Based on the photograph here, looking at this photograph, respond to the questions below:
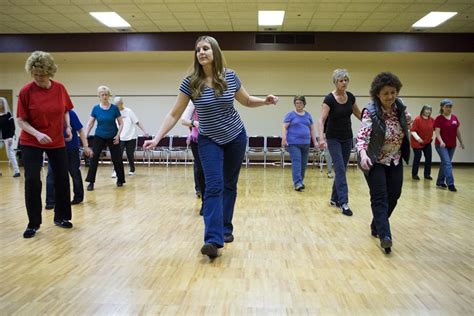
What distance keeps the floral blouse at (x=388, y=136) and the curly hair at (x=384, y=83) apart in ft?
0.55

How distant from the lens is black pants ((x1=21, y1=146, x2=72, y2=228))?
358 cm

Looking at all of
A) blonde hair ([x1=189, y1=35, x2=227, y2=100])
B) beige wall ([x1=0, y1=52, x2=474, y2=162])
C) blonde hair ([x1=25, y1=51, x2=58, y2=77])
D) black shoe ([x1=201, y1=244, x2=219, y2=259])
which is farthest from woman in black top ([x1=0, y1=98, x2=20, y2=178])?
black shoe ([x1=201, y1=244, x2=219, y2=259])

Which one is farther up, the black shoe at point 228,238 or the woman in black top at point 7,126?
the woman in black top at point 7,126

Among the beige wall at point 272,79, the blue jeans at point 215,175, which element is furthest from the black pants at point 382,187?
the beige wall at point 272,79

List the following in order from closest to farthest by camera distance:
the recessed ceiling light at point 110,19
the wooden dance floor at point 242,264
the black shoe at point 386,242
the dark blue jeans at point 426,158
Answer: the wooden dance floor at point 242,264, the black shoe at point 386,242, the dark blue jeans at point 426,158, the recessed ceiling light at point 110,19

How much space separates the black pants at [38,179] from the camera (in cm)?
358

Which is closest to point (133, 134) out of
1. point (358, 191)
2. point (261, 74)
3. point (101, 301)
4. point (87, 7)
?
point (87, 7)

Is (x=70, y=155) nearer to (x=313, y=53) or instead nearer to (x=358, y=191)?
(x=358, y=191)

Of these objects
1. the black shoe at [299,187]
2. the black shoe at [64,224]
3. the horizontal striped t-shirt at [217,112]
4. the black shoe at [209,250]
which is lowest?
the black shoe at [299,187]

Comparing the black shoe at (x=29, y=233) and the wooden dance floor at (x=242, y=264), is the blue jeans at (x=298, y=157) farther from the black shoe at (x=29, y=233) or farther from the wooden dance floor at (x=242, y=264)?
the black shoe at (x=29, y=233)

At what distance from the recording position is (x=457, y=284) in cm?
245

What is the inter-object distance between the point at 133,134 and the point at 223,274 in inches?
275

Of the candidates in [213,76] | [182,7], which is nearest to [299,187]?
[213,76]

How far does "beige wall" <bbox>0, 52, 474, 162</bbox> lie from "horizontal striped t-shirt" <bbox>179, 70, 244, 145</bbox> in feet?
35.9
